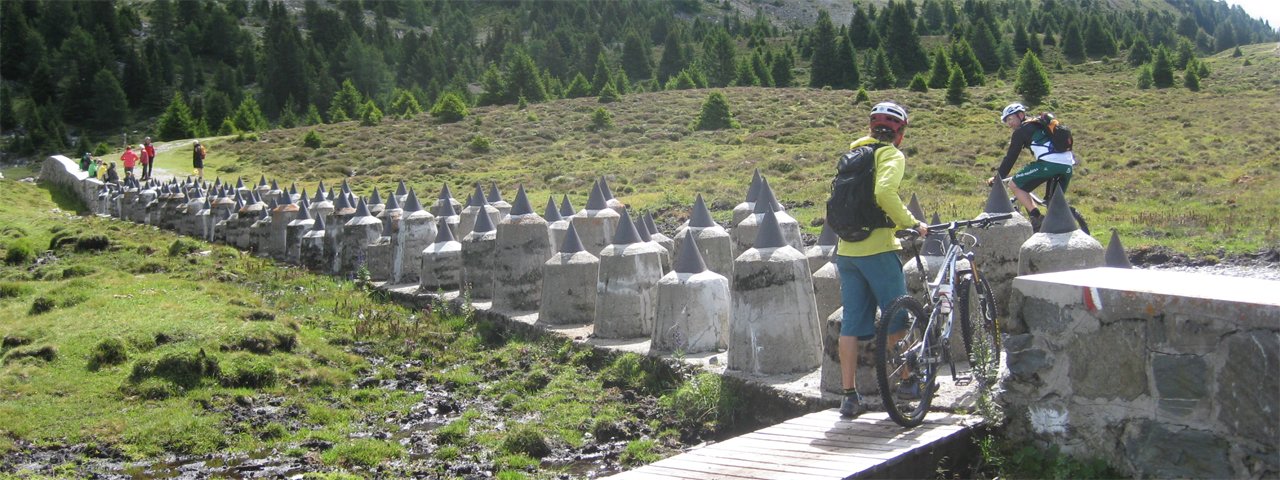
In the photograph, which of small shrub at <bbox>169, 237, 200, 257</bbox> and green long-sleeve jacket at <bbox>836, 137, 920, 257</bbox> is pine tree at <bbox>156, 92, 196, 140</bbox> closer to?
small shrub at <bbox>169, 237, 200, 257</bbox>

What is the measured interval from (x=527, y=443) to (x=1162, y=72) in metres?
64.3

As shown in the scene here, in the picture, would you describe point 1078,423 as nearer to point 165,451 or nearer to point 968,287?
point 968,287

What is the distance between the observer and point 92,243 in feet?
63.3

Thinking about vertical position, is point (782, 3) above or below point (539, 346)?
above

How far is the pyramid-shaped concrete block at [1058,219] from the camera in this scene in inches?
268

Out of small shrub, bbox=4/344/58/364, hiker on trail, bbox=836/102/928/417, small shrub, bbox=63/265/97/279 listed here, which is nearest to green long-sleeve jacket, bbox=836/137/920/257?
hiker on trail, bbox=836/102/928/417

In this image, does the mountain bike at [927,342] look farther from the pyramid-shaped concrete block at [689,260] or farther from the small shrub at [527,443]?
the pyramid-shaped concrete block at [689,260]

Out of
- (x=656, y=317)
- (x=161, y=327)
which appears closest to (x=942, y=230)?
(x=656, y=317)

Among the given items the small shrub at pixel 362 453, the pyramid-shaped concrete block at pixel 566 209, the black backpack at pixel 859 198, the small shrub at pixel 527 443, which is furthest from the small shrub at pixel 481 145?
the black backpack at pixel 859 198

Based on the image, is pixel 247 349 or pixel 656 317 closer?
pixel 656 317

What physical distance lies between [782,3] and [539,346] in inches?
7417

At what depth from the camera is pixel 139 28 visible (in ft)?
415

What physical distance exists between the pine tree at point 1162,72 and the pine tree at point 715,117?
26.6 meters

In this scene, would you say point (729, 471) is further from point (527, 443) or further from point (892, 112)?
point (527, 443)
